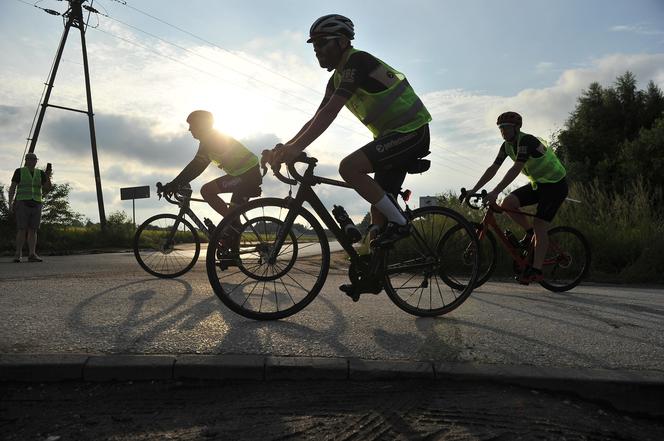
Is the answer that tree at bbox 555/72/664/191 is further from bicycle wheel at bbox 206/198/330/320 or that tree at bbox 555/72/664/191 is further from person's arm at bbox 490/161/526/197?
bicycle wheel at bbox 206/198/330/320

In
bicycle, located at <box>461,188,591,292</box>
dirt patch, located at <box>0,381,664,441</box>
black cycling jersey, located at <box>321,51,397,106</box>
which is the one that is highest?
black cycling jersey, located at <box>321,51,397,106</box>

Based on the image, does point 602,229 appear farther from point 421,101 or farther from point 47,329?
point 47,329

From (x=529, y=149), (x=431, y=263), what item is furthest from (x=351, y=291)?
(x=529, y=149)

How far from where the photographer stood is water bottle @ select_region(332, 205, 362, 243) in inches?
143

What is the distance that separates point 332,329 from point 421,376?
96cm

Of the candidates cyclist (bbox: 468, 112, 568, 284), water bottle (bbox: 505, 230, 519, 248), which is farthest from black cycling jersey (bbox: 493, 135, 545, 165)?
water bottle (bbox: 505, 230, 519, 248)

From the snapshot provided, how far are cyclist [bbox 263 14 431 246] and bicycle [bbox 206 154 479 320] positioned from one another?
16 cm

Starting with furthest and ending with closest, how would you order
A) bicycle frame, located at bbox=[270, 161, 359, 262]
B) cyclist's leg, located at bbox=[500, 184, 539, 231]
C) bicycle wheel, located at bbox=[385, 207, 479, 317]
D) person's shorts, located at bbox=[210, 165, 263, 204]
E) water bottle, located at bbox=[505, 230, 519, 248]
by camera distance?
person's shorts, located at bbox=[210, 165, 263, 204] < water bottle, located at bbox=[505, 230, 519, 248] < cyclist's leg, located at bbox=[500, 184, 539, 231] < bicycle wheel, located at bbox=[385, 207, 479, 317] < bicycle frame, located at bbox=[270, 161, 359, 262]

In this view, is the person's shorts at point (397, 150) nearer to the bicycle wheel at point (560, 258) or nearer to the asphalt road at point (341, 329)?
the asphalt road at point (341, 329)

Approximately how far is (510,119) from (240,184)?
3298mm

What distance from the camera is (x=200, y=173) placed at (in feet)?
22.2

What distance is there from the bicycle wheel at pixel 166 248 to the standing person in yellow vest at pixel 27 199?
4.37 m

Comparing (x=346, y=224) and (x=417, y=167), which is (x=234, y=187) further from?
(x=417, y=167)

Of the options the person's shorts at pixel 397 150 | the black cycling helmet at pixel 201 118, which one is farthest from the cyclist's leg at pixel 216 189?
the person's shorts at pixel 397 150
